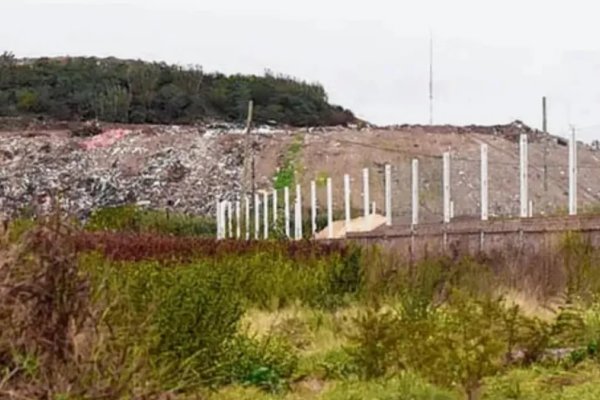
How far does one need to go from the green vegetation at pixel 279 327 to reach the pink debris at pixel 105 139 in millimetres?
55462

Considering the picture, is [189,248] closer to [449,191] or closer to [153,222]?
[449,191]

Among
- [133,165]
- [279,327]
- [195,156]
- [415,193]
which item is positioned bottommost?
[279,327]

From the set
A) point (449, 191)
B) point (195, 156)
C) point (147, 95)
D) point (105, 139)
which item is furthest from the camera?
point (147, 95)

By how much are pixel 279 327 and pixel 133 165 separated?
58593 millimetres

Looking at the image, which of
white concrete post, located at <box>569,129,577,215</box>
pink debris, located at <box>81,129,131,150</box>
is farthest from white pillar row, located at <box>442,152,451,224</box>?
pink debris, located at <box>81,129,131,150</box>

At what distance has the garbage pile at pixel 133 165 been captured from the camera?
67688mm

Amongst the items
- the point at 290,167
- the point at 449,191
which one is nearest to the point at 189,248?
the point at 449,191

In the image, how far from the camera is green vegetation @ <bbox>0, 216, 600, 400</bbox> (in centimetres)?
638

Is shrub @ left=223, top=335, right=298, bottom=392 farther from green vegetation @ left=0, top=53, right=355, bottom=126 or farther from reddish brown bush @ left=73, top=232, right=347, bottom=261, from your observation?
green vegetation @ left=0, top=53, right=355, bottom=126

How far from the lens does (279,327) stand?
1465cm

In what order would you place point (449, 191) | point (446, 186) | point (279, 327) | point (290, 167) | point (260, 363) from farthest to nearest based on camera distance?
point (290, 167), point (449, 191), point (446, 186), point (279, 327), point (260, 363)

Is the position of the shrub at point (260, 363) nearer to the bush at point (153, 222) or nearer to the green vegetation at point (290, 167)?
the bush at point (153, 222)

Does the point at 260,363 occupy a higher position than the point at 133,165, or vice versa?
the point at 133,165

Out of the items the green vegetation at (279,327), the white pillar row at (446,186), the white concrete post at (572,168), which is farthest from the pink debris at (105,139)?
the white concrete post at (572,168)
